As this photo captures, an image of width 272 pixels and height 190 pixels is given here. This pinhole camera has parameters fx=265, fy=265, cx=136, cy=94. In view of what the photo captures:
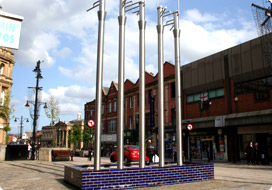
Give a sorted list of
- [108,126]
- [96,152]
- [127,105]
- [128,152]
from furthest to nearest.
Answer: [108,126] → [127,105] → [128,152] → [96,152]

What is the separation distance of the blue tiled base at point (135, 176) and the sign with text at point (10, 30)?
169 inches

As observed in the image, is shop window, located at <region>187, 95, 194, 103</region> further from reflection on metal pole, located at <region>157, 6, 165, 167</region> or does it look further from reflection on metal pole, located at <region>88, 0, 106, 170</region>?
reflection on metal pole, located at <region>88, 0, 106, 170</region>

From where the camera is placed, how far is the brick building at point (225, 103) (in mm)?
23141

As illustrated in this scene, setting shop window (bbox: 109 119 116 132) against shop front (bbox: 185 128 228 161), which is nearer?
shop front (bbox: 185 128 228 161)

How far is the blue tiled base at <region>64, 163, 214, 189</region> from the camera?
7.86 m

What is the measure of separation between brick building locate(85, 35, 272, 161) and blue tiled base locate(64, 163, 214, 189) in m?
14.2

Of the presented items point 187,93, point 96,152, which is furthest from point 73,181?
point 187,93

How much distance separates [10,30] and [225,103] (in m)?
24.1

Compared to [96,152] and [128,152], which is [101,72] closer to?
[96,152]

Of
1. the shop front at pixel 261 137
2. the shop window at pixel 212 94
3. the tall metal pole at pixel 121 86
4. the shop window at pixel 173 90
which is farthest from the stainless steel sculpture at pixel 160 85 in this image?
the shop window at pixel 173 90

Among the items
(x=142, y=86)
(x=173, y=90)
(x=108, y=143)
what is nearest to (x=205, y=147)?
(x=173, y=90)

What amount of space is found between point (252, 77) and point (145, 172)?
61.1ft

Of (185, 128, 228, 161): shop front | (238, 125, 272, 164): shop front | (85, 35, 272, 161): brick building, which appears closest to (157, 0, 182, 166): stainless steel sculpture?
(85, 35, 272, 161): brick building

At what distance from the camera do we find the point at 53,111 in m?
32.8
